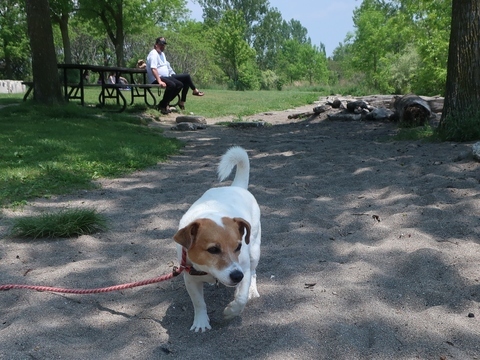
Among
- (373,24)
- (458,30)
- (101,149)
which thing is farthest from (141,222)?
(373,24)

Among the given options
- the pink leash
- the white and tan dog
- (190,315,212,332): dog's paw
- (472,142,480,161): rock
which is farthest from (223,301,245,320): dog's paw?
(472,142,480,161): rock

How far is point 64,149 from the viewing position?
7.13 meters

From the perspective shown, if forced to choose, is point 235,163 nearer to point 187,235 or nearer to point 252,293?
point 252,293

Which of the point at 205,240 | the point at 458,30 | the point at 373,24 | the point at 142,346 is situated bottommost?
the point at 142,346

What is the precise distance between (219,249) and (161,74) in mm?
11226

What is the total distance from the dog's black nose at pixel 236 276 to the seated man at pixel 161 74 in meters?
10.8

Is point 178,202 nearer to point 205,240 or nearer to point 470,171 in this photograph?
point 205,240

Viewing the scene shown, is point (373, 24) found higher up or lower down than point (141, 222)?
higher up

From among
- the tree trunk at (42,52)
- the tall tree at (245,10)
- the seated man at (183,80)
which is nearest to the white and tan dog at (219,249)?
the tree trunk at (42,52)

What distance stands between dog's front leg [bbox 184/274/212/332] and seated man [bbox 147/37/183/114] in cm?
1056

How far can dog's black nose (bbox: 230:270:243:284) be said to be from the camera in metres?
2.38

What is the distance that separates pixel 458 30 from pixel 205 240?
624 centimetres

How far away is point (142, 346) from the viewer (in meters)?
2.46

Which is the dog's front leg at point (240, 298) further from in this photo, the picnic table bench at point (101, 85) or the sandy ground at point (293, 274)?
the picnic table bench at point (101, 85)
